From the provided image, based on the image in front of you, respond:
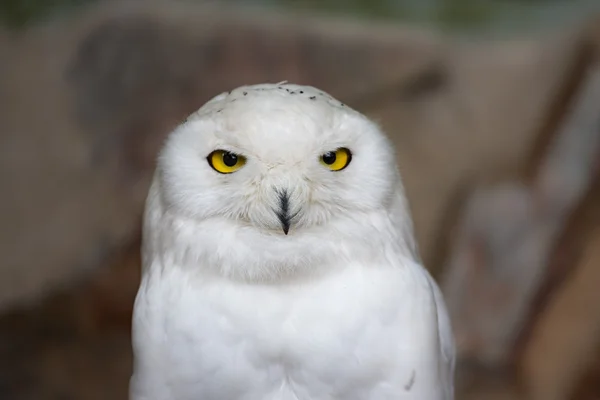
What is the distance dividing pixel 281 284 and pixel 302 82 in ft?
4.27

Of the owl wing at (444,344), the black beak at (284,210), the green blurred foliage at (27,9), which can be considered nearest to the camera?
the black beak at (284,210)

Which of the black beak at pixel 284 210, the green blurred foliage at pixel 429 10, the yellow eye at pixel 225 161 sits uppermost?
the green blurred foliage at pixel 429 10

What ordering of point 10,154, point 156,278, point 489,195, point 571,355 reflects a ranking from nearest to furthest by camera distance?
point 156,278 → point 571,355 → point 489,195 → point 10,154

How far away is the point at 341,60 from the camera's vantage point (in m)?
2.21

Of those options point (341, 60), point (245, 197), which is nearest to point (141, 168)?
point (341, 60)

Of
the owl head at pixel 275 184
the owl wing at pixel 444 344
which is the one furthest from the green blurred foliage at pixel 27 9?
the owl wing at pixel 444 344

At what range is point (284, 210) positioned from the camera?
925 millimetres

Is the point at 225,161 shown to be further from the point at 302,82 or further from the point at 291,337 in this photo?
the point at 302,82

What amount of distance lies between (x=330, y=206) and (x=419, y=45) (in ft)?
4.57

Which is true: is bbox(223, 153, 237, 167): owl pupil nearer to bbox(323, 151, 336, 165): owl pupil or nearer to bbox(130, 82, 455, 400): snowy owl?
bbox(130, 82, 455, 400): snowy owl

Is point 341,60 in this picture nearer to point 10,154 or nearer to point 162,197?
point 10,154

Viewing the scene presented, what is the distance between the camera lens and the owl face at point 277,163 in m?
0.92

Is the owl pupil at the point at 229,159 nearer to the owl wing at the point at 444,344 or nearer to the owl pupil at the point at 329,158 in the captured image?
the owl pupil at the point at 329,158

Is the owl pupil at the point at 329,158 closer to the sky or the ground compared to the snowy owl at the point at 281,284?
closer to the sky
